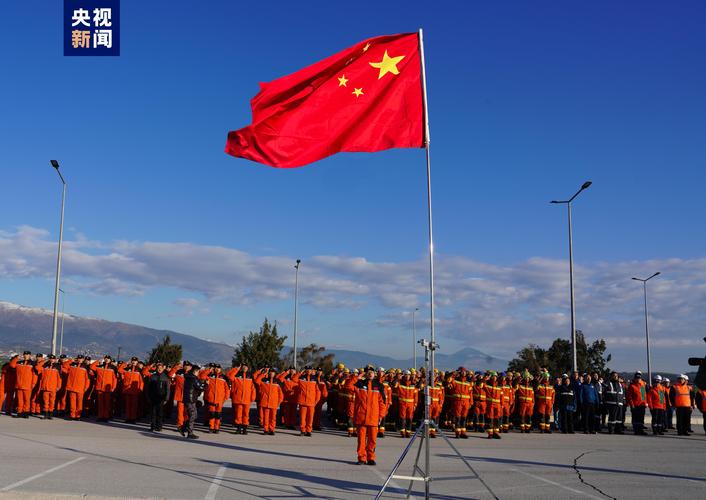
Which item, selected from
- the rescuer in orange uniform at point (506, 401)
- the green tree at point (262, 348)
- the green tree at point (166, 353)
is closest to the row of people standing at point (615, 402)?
the rescuer in orange uniform at point (506, 401)

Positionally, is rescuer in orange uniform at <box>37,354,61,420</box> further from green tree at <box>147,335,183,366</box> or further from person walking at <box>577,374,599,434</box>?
green tree at <box>147,335,183,366</box>

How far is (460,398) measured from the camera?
2053 centimetres

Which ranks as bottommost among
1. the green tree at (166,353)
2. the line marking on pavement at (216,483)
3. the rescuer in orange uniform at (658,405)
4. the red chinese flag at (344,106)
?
the line marking on pavement at (216,483)

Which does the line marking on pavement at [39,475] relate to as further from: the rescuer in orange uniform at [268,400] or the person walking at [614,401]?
the person walking at [614,401]

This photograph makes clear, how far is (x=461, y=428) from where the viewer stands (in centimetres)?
2028

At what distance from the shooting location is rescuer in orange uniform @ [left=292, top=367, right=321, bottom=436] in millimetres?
20219

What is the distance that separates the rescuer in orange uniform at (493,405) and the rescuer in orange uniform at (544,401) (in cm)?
245

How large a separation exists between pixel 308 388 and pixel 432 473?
7.69 metres

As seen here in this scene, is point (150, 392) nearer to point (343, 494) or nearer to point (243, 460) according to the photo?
point (243, 460)

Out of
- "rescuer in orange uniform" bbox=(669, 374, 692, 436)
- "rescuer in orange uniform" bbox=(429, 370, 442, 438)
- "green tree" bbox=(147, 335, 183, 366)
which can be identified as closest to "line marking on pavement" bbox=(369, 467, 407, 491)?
"rescuer in orange uniform" bbox=(429, 370, 442, 438)

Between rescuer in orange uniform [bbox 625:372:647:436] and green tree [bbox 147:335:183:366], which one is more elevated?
green tree [bbox 147:335:183:366]

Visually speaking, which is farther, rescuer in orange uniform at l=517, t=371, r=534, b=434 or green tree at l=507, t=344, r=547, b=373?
green tree at l=507, t=344, r=547, b=373

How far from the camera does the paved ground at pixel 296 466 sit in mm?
10781

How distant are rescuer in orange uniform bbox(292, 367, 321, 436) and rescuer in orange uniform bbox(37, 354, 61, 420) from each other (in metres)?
7.65
